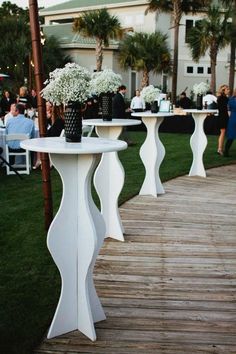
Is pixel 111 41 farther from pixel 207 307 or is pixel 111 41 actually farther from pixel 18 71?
pixel 207 307

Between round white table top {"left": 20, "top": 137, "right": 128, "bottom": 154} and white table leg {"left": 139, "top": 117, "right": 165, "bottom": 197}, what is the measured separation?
4310mm

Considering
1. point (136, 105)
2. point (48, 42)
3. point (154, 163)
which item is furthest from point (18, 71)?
point (154, 163)

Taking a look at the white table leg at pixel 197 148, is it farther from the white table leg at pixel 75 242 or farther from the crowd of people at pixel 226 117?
the white table leg at pixel 75 242

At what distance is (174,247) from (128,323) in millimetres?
1932

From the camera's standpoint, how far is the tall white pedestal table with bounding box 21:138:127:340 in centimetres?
348

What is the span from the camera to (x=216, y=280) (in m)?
4.64

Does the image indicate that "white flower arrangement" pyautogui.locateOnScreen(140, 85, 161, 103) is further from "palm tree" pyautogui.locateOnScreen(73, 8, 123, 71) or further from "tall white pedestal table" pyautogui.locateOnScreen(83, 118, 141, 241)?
"palm tree" pyautogui.locateOnScreen(73, 8, 123, 71)

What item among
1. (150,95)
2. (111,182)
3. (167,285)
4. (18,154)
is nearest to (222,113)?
(150,95)

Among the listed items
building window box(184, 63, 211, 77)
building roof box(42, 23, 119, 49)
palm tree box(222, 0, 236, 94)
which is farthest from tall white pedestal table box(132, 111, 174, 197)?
building window box(184, 63, 211, 77)

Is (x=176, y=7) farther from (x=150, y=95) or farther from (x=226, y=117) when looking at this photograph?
(x=150, y=95)

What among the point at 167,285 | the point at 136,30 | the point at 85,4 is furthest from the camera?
the point at 85,4

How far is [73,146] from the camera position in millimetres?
3492

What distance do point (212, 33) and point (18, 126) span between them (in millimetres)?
21789

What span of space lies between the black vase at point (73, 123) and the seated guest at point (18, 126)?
6.44 m
